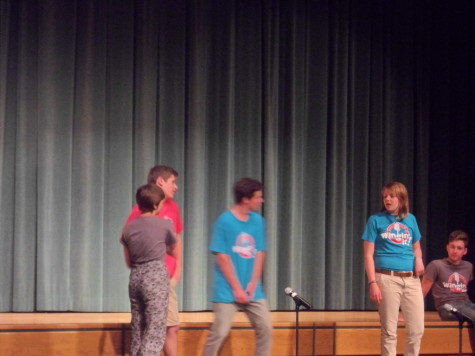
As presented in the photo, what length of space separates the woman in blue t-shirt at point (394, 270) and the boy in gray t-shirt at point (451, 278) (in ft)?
4.35

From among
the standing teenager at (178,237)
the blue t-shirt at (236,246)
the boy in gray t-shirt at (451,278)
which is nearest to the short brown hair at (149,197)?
the standing teenager at (178,237)

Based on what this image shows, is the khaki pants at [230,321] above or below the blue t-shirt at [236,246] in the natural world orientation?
below

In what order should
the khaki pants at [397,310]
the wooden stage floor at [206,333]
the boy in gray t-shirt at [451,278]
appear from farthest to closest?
the boy in gray t-shirt at [451,278] → the wooden stage floor at [206,333] → the khaki pants at [397,310]

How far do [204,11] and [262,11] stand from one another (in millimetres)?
636

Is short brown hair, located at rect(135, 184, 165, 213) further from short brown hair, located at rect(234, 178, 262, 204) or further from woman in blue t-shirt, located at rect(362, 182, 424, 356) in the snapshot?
woman in blue t-shirt, located at rect(362, 182, 424, 356)

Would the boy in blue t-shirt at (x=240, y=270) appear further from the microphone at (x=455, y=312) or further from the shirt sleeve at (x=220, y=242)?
the microphone at (x=455, y=312)

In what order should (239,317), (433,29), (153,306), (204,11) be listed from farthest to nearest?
(433,29), (204,11), (239,317), (153,306)

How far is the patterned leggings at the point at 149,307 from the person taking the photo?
4.73m

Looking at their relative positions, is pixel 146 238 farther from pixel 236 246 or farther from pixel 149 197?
pixel 236 246

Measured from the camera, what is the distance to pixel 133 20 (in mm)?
7828

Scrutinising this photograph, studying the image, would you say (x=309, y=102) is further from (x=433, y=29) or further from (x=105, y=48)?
(x=105, y=48)

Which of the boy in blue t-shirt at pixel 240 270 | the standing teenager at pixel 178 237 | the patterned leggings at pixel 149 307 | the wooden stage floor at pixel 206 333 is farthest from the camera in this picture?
the wooden stage floor at pixel 206 333

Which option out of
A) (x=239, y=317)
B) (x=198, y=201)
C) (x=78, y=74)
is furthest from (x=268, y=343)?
(x=78, y=74)

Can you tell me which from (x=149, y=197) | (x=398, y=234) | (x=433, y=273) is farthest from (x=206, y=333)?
(x=433, y=273)
